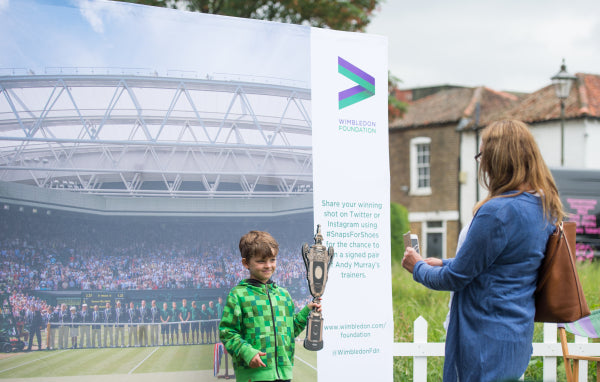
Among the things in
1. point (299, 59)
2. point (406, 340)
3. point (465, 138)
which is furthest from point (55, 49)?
point (465, 138)

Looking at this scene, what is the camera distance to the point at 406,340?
553 cm

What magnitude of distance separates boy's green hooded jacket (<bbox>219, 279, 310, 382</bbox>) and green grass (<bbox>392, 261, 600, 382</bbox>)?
2147mm

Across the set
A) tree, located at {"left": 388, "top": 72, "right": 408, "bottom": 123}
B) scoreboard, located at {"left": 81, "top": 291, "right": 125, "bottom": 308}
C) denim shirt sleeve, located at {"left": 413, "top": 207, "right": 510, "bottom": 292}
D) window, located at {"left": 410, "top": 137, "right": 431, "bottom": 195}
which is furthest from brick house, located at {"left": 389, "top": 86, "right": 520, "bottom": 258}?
denim shirt sleeve, located at {"left": 413, "top": 207, "right": 510, "bottom": 292}

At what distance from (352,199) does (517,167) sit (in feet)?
4.59

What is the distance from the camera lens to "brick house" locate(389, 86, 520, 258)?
26062mm

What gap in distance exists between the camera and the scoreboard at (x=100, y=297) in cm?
319

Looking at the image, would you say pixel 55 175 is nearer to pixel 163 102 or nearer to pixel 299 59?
pixel 163 102

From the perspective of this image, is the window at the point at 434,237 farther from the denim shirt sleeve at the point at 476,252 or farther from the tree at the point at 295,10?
the denim shirt sleeve at the point at 476,252

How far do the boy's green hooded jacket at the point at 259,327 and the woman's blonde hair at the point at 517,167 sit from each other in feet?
3.61

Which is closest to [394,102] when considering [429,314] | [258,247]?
[429,314]

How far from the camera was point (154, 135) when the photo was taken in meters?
3.38

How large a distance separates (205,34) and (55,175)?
3.68ft

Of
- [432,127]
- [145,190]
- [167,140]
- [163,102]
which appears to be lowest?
[145,190]

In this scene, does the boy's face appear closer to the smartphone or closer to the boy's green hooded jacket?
the boy's green hooded jacket
